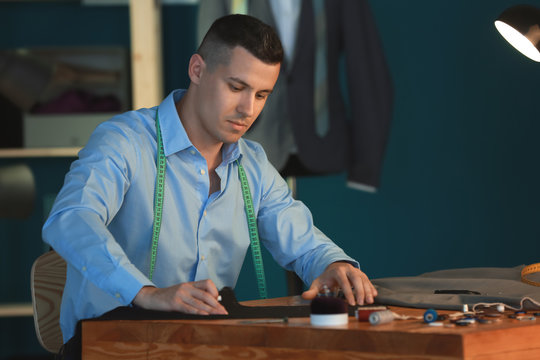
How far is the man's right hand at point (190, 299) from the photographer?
1.27 metres

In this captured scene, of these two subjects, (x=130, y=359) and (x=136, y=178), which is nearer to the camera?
(x=130, y=359)

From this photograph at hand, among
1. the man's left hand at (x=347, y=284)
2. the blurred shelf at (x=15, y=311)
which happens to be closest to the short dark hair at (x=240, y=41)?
the man's left hand at (x=347, y=284)

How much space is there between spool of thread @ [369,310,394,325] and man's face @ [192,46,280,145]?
67 cm

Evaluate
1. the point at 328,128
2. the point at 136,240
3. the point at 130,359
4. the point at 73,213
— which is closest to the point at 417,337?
the point at 130,359

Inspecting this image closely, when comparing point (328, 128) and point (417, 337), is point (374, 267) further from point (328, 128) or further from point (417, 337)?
point (417, 337)

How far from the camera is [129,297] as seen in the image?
133 cm

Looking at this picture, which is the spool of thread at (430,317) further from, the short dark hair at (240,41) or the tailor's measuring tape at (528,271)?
the short dark hair at (240,41)

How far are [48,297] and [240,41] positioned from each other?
0.73 metres

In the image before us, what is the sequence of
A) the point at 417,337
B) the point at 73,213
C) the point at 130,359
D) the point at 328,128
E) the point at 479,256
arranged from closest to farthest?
the point at 417,337 < the point at 130,359 < the point at 73,213 < the point at 328,128 < the point at 479,256

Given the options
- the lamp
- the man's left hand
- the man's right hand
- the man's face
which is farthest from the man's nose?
the lamp

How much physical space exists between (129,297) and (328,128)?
1.77 meters

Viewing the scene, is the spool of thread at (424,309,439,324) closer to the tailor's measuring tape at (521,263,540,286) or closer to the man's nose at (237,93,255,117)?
the tailor's measuring tape at (521,263,540,286)

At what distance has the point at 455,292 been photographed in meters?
1.43

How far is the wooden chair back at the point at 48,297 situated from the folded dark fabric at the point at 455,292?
0.73m
